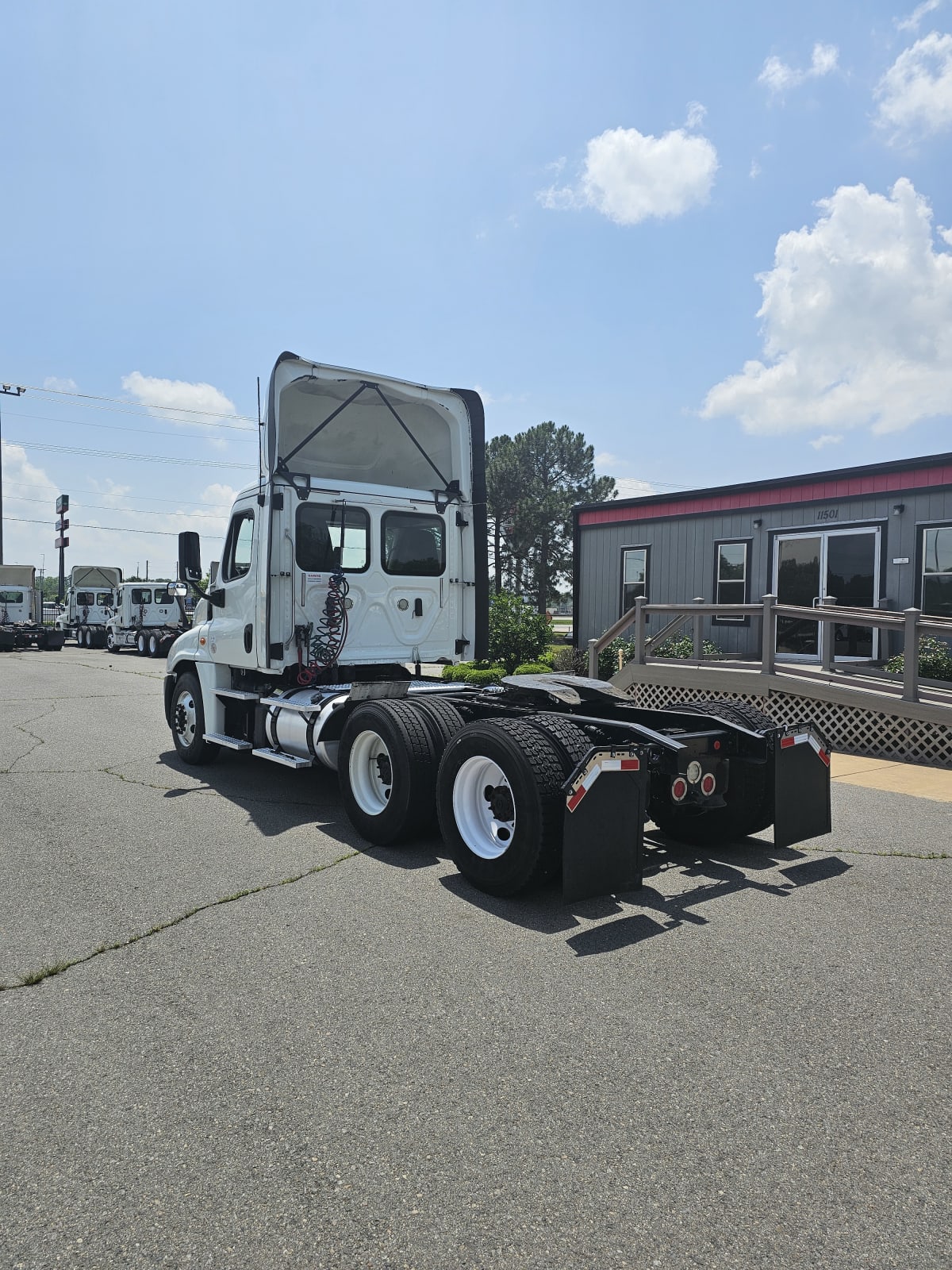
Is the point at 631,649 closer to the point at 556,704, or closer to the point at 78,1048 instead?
the point at 556,704

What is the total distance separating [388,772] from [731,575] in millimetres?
10593

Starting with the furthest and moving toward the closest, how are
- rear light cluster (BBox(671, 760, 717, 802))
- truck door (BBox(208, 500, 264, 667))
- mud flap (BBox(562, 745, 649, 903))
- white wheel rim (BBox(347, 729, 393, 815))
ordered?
truck door (BBox(208, 500, 264, 667)) → white wheel rim (BBox(347, 729, 393, 815)) → rear light cluster (BBox(671, 760, 717, 802)) → mud flap (BBox(562, 745, 649, 903))

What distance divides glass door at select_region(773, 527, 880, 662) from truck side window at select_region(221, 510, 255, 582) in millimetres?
8447

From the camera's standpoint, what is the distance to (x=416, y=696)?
684 cm

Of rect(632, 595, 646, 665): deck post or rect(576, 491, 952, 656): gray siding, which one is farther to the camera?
rect(576, 491, 952, 656): gray siding

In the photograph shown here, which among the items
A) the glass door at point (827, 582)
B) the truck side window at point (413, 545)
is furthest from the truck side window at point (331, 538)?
the glass door at point (827, 582)

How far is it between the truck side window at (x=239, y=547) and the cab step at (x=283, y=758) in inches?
63.5

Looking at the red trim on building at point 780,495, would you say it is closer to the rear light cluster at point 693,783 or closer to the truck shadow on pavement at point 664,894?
the truck shadow on pavement at point 664,894

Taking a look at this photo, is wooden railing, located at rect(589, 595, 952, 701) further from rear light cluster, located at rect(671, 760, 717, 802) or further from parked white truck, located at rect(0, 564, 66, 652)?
parked white truck, located at rect(0, 564, 66, 652)

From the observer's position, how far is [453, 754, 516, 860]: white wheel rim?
502 centimetres

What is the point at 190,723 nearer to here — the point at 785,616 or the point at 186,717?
the point at 186,717

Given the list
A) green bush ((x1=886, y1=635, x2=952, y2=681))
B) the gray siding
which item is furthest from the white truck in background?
green bush ((x1=886, y1=635, x2=952, y2=681))

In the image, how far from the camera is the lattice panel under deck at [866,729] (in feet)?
29.5

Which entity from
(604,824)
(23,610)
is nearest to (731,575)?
(604,824)
